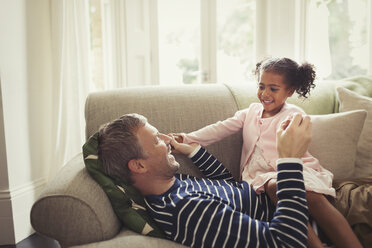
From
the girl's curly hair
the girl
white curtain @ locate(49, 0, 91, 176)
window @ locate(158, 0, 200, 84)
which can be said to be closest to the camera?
the girl

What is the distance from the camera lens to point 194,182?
1319mm

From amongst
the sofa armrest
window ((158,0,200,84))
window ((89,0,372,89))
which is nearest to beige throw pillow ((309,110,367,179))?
the sofa armrest

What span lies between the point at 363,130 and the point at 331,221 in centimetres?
67

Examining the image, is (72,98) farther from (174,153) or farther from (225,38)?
(225,38)

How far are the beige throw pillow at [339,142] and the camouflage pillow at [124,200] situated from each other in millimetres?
846

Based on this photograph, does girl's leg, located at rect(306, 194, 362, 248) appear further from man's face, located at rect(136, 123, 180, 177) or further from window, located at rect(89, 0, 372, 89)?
window, located at rect(89, 0, 372, 89)

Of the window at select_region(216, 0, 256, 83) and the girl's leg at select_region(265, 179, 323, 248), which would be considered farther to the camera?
the window at select_region(216, 0, 256, 83)

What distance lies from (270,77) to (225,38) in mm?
1661

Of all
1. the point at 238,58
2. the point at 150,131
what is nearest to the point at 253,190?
the point at 150,131

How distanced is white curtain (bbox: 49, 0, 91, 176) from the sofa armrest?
1454 millimetres

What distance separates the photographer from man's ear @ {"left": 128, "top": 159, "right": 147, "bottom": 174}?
3.77 ft

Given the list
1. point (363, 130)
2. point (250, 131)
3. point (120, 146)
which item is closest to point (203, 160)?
point (250, 131)

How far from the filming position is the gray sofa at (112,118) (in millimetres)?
1073

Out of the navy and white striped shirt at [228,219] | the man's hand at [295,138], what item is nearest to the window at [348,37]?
the man's hand at [295,138]
